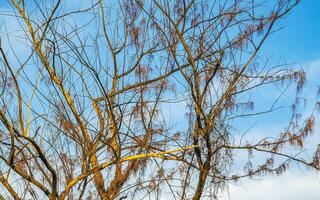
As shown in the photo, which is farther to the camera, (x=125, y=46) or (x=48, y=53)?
(x=125, y=46)

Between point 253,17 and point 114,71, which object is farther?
point 114,71

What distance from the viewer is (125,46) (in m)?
5.59

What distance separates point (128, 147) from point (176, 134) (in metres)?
0.48

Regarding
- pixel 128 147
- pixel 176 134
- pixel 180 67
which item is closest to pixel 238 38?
pixel 180 67

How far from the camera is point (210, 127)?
Answer: 508cm

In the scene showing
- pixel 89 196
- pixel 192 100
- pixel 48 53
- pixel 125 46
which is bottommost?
pixel 89 196

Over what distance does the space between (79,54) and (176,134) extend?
3.83 feet

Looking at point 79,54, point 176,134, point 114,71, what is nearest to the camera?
point 79,54

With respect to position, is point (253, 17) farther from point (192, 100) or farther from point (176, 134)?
point (176, 134)

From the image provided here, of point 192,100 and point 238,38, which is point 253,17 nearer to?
point 238,38

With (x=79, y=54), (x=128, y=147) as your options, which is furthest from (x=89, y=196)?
(x=79, y=54)

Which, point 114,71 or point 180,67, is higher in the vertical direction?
point 114,71

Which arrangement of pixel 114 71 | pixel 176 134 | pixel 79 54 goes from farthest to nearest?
pixel 114 71 → pixel 176 134 → pixel 79 54

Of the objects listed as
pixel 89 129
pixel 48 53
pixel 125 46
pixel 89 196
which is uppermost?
pixel 125 46
